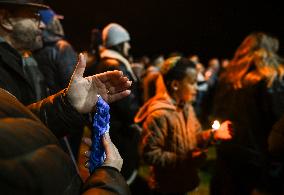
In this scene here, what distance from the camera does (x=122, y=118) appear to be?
16.4ft

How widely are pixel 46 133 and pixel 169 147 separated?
2.36 meters

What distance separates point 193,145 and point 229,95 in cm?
146

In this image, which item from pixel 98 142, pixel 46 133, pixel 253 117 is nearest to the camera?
pixel 46 133

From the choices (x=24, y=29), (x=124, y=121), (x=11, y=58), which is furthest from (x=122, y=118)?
(x=11, y=58)

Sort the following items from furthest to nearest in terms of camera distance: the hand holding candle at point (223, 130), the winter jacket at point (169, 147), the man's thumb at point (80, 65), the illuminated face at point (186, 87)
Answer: the illuminated face at point (186, 87) < the winter jacket at point (169, 147) < the hand holding candle at point (223, 130) < the man's thumb at point (80, 65)

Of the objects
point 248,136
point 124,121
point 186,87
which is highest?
point 186,87

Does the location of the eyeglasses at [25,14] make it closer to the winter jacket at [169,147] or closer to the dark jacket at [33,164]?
the winter jacket at [169,147]

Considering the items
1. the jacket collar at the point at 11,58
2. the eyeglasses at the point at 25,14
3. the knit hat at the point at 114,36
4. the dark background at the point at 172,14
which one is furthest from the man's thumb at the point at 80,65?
the dark background at the point at 172,14

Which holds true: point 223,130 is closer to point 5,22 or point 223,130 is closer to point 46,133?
point 5,22

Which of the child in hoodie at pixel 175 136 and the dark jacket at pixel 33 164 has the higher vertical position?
the dark jacket at pixel 33 164

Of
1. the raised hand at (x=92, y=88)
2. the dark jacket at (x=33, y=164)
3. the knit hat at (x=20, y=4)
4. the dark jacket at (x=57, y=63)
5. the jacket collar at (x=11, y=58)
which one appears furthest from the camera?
the dark jacket at (x=57, y=63)

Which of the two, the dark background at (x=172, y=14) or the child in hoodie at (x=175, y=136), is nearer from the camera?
the child in hoodie at (x=175, y=136)

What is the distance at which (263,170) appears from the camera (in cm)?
470

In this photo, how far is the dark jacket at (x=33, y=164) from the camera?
1.36 m
